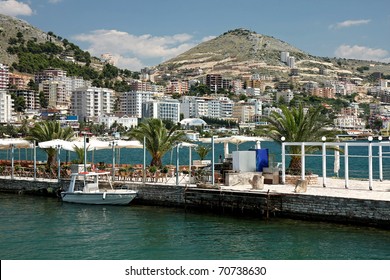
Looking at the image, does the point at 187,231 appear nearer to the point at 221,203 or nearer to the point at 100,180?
the point at 221,203

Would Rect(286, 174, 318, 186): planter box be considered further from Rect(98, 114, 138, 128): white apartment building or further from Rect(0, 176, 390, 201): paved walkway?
Rect(98, 114, 138, 128): white apartment building

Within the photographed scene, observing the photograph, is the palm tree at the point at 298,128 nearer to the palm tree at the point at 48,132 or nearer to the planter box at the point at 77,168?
the planter box at the point at 77,168

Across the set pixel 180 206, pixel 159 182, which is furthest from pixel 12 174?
pixel 180 206

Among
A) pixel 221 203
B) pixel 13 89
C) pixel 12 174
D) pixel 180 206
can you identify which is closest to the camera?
→ pixel 221 203

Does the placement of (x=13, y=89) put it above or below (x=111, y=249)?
above

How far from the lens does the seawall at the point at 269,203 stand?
19109 millimetres

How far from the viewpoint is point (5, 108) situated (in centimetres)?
17100

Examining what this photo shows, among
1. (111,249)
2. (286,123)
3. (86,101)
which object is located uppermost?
(86,101)

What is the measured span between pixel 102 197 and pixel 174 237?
8476mm

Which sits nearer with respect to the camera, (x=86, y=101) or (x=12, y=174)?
(x=12, y=174)

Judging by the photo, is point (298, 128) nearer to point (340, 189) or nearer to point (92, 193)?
point (340, 189)

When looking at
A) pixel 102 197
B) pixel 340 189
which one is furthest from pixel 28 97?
pixel 340 189

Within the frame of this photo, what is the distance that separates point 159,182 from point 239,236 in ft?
30.2

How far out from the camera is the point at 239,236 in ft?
60.8
